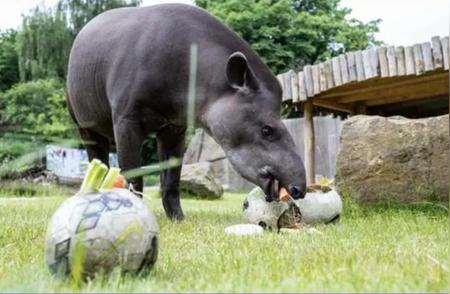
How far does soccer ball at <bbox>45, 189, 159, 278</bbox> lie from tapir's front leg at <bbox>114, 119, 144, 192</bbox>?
219 centimetres

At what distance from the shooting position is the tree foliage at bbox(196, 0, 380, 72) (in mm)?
21203

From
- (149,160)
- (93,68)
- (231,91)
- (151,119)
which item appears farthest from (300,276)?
(149,160)

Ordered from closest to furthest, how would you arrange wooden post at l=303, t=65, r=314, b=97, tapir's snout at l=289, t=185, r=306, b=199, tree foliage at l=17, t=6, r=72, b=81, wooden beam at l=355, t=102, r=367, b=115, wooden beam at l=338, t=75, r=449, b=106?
tapir's snout at l=289, t=185, r=306, b=199 → wooden post at l=303, t=65, r=314, b=97 → wooden beam at l=338, t=75, r=449, b=106 → wooden beam at l=355, t=102, r=367, b=115 → tree foliage at l=17, t=6, r=72, b=81

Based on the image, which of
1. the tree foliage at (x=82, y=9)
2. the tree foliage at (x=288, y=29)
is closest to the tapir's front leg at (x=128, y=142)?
the tree foliage at (x=82, y=9)

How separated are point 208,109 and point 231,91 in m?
0.18

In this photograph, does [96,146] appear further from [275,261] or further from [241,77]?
[275,261]

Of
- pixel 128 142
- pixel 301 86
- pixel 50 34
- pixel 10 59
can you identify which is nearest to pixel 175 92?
pixel 128 142

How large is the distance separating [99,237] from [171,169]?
2.88 meters

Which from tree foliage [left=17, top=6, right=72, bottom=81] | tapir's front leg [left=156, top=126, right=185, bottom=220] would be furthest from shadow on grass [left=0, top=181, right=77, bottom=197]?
tree foliage [left=17, top=6, right=72, bottom=81]

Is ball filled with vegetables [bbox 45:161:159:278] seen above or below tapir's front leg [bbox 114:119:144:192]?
below

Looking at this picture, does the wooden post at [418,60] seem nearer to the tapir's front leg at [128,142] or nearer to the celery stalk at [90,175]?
the tapir's front leg at [128,142]

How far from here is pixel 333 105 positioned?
8.48 meters

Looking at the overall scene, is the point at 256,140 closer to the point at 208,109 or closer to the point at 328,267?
the point at 208,109

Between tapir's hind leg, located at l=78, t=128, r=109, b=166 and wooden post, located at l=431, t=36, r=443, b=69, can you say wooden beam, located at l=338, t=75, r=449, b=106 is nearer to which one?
wooden post, located at l=431, t=36, r=443, b=69
